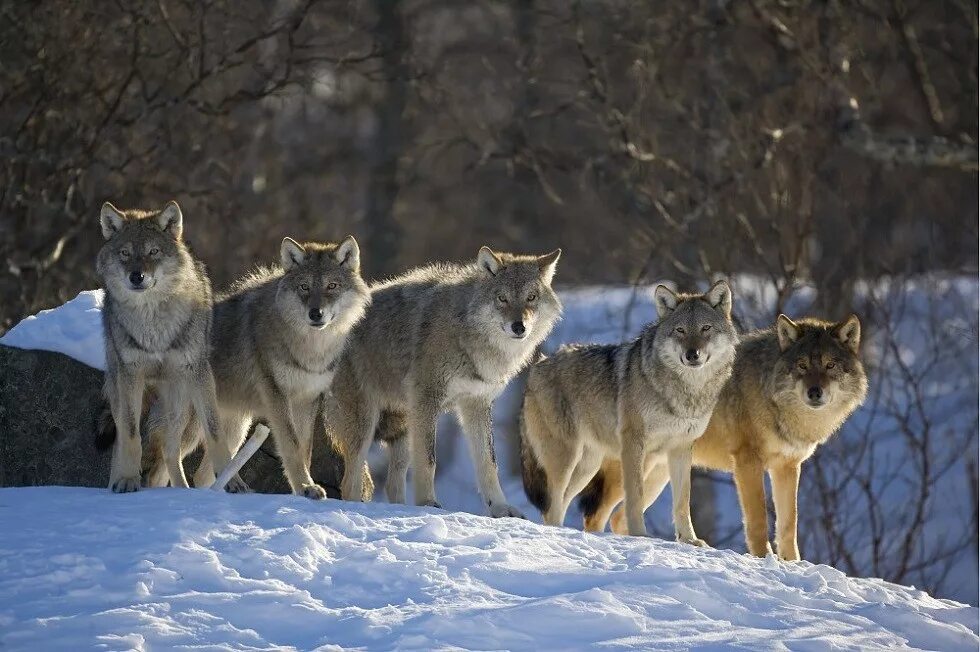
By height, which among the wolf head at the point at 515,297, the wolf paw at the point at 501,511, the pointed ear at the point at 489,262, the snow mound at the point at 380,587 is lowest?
the snow mound at the point at 380,587

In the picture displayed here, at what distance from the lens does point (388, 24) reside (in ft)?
69.7

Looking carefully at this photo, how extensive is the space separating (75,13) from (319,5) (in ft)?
12.7

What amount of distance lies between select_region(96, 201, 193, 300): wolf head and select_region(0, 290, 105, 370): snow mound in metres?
1.10

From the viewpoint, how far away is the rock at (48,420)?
30.1 feet

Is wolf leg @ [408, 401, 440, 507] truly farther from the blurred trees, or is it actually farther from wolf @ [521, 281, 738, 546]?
the blurred trees

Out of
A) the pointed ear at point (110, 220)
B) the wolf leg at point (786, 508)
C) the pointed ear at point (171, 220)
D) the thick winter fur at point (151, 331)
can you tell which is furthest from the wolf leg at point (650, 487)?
the pointed ear at point (110, 220)

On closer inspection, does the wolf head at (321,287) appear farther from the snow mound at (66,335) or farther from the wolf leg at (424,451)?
the snow mound at (66,335)

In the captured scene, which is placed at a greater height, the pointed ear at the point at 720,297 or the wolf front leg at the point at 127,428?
the pointed ear at the point at 720,297

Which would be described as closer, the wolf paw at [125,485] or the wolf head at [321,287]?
the wolf paw at [125,485]

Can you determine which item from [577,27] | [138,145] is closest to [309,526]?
[577,27]

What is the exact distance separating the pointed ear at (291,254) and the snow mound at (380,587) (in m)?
1.65

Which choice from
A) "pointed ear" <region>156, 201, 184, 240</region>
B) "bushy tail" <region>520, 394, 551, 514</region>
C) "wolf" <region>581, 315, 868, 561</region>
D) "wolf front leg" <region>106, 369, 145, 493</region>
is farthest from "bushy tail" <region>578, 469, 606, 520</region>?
"pointed ear" <region>156, 201, 184, 240</region>

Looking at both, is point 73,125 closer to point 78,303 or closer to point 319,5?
point 319,5

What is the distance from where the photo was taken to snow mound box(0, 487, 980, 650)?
20.1 feet
